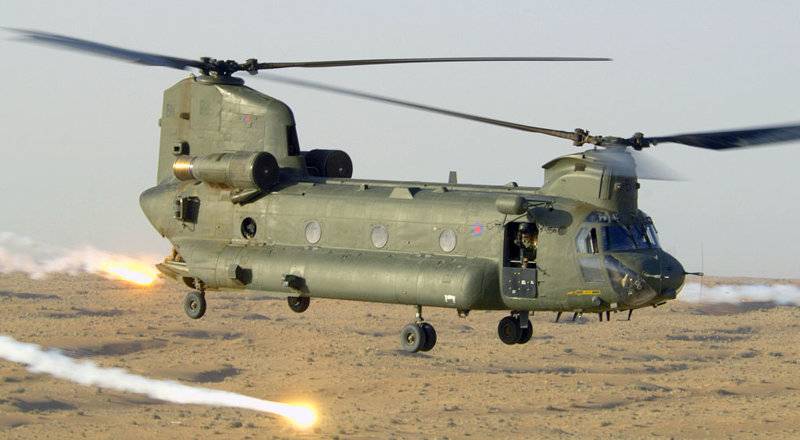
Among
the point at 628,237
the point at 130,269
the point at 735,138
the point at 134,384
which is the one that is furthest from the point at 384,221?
the point at 134,384

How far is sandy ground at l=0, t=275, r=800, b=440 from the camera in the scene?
8606 centimetres

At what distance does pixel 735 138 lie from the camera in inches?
1272

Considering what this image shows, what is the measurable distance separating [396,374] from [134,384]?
55.1ft

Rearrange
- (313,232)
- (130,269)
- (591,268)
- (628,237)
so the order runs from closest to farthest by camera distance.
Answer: (591,268) < (628,237) < (313,232) < (130,269)

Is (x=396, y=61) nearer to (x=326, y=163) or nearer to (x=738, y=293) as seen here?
(x=326, y=163)

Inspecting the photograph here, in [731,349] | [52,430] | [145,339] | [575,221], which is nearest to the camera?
[575,221]

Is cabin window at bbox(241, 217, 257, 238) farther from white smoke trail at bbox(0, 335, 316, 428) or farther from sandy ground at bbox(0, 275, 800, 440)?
white smoke trail at bbox(0, 335, 316, 428)

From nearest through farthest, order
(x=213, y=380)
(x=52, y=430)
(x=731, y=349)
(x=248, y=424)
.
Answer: (x=52, y=430) → (x=248, y=424) → (x=213, y=380) → (x=731, y=349)

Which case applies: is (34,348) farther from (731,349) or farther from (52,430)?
(731,349)

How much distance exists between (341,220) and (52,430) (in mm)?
49871

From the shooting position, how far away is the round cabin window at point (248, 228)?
38438 mm

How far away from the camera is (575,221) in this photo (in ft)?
111

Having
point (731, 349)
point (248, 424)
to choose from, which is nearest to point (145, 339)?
point (248, 424)

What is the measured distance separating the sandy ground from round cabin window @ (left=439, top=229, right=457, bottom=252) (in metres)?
49.0
